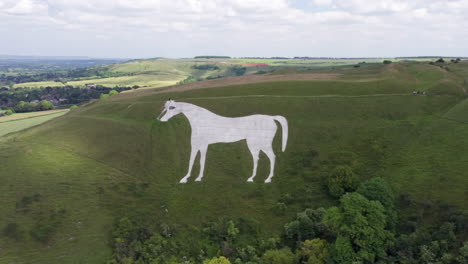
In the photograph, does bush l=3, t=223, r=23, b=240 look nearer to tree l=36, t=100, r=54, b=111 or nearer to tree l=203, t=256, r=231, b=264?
tree l=203, t=256, r=231, b=264

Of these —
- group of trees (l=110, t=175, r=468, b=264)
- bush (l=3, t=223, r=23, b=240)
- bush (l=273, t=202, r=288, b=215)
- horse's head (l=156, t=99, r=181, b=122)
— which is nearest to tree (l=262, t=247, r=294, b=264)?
group of trees (l=110, t=175, r=468, b=264)

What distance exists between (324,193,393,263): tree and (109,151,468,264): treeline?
8 cm

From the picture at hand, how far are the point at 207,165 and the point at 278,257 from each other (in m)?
16.2

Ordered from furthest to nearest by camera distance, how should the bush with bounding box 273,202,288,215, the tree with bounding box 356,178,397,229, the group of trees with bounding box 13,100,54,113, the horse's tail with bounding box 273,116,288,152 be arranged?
the group of trees with bounding box 13,100,54,113 → the horse's tail with bounding box 273,116,288,152 → the bush with bounding box 273,202,288,215 → the tree with bounding box 356,178,397,229

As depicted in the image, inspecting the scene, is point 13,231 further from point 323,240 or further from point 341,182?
point 341,182

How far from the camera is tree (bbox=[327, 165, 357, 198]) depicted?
111 ft

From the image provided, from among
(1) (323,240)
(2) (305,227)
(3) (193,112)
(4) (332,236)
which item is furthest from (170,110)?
(4) (332,236)

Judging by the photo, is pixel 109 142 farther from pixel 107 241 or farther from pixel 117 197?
pixel 107 241

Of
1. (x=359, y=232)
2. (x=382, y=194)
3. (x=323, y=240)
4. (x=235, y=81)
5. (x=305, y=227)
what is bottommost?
(x=323, y=240)

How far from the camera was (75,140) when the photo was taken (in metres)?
44.6

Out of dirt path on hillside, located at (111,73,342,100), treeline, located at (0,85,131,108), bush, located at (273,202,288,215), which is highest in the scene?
dirt path on hillside, located at (111,73,342,100)

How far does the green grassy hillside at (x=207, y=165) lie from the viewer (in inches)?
1250

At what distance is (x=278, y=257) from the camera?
1083 inches

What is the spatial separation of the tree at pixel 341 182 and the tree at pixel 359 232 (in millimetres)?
5050
